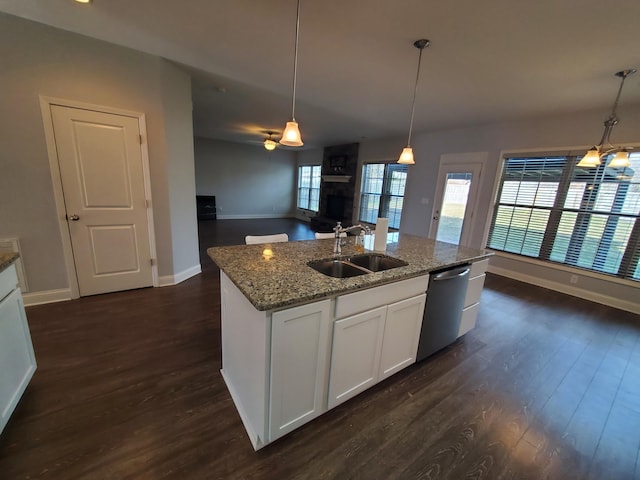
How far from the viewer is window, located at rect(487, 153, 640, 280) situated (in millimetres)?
3350

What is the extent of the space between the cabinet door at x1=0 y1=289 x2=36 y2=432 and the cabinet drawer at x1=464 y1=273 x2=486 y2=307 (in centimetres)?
313

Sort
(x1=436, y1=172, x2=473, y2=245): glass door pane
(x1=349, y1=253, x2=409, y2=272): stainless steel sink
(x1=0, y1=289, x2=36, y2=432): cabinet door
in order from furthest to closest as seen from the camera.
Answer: (x1=436, y1=172, x2=473, y2=245): glass door pane → (x1=349, y1=253, x2=409, y2=272): stainless steel sink → (x1=0, y1=289, x2=36, y2=432): cabinet door

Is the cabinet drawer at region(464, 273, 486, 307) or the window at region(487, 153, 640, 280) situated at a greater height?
the window at region(487, 153, 640, 280)

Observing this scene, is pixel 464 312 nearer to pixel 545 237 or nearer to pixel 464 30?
pixel 464 30

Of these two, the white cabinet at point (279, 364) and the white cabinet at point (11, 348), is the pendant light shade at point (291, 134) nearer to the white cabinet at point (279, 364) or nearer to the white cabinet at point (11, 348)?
the white cabinet at point (279, 364)

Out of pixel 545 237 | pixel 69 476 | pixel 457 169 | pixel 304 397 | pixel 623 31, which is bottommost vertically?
pixel 69 476

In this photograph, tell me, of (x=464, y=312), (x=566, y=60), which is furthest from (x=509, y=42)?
(x=464, y=312)

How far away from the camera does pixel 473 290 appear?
2.36 metres

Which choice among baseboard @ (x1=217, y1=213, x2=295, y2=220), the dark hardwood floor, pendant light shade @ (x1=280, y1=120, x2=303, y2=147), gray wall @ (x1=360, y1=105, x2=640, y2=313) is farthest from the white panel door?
baseboard @ (x1=217, y1=213, x2=295, y2=220)

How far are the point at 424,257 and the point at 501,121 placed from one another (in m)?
3.76

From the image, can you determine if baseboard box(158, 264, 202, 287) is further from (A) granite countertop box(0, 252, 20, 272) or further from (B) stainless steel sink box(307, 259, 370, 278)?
(B) stainless steel sink box(307, 259, 370, 278)

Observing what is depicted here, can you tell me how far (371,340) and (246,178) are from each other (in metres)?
8.54

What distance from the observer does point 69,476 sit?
118cm

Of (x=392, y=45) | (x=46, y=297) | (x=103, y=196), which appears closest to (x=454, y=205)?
(x=392, y=45)
